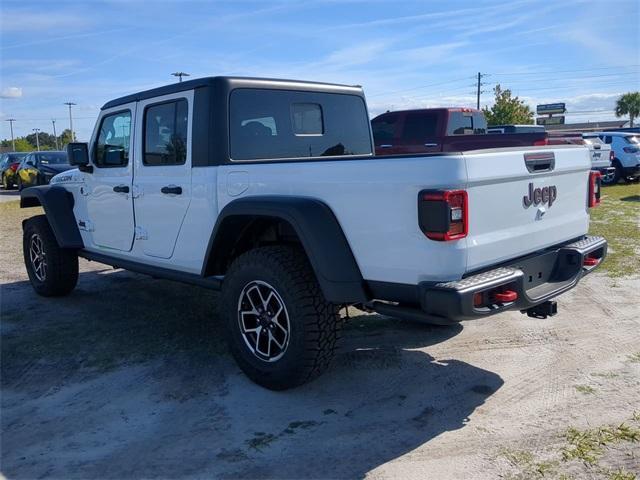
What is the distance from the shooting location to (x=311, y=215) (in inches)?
136

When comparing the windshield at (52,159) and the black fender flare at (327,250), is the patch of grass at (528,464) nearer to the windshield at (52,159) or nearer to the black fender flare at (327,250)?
the black fender flare at (327,250)

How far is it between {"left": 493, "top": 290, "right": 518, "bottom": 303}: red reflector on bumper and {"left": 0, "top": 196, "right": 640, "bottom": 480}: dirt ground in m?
0.73

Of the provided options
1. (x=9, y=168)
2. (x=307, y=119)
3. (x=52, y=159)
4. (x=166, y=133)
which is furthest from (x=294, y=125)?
(x=9, y=168)

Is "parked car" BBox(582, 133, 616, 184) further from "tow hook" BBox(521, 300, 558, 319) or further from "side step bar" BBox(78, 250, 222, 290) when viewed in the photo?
"side step bar" BBox(78, 250, 222, 290)

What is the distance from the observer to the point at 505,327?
505 cm

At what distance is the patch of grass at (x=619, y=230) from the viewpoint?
7031mm

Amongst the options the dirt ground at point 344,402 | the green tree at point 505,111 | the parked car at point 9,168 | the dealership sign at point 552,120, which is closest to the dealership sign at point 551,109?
the dealership sign at point 552,120

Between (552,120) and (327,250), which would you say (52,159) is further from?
(552,120)

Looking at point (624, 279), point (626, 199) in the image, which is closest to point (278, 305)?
point (624, 279)

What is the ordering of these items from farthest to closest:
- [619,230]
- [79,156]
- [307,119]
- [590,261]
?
[619,230] → [79,156] → [307,119] → [590,261]

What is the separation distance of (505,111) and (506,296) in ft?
138

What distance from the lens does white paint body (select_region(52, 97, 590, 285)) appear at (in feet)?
10.2

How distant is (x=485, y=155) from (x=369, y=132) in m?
2.42

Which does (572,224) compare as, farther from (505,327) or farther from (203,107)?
(203,107)
